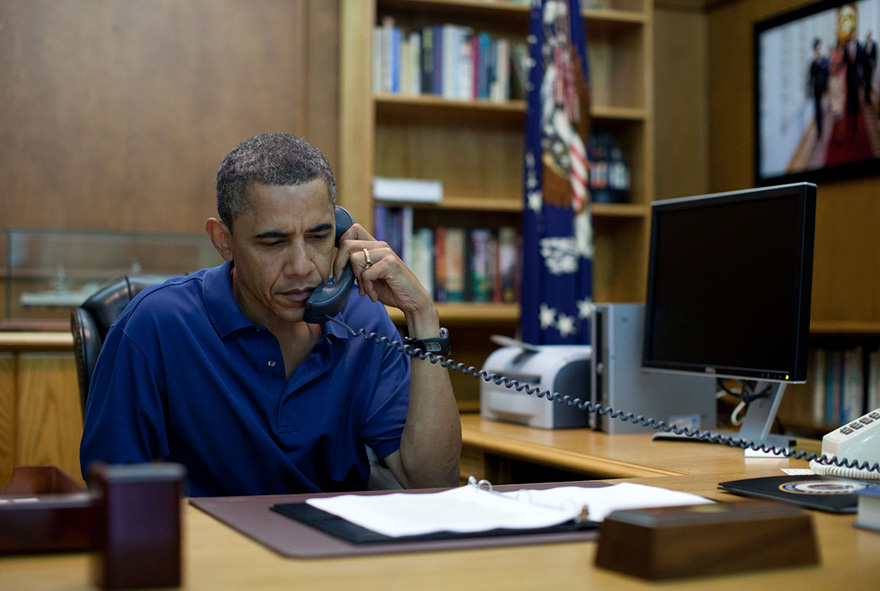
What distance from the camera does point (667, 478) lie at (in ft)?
4.91

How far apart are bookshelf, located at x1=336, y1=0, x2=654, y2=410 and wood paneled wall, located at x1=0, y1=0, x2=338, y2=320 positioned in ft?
0.84

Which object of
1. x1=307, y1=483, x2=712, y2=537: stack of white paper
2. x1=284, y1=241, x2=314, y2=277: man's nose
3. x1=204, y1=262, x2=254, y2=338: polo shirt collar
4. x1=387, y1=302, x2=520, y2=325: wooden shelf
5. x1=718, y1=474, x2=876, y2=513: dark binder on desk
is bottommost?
x1=718, y1=474, x2=876, y2=513: dark binder on desk

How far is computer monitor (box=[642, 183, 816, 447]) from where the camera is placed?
1.91 meters

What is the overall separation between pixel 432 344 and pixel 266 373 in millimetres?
322

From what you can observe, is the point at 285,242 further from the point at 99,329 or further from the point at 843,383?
the point at 843,383

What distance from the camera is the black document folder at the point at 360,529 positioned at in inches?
39.0

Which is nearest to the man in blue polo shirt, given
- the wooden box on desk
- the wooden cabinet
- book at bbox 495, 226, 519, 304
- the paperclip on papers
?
the paperclip on papers

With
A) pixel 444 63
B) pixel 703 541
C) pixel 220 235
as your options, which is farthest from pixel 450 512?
pixel 444 63

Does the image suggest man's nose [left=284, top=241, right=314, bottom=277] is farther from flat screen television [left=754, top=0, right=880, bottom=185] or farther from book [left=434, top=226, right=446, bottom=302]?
flat screen television [left=754, top=0, right=880, bottom=185]

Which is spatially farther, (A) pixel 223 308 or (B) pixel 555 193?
(B) pixel 555 193

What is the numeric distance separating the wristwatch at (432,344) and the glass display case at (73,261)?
1.65m

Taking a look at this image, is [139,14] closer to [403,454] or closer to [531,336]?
[531,336]

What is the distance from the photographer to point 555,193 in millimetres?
3461

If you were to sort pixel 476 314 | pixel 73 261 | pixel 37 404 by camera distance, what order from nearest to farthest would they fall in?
pixel 37 404, pixel 73 261, pixel 476 314
